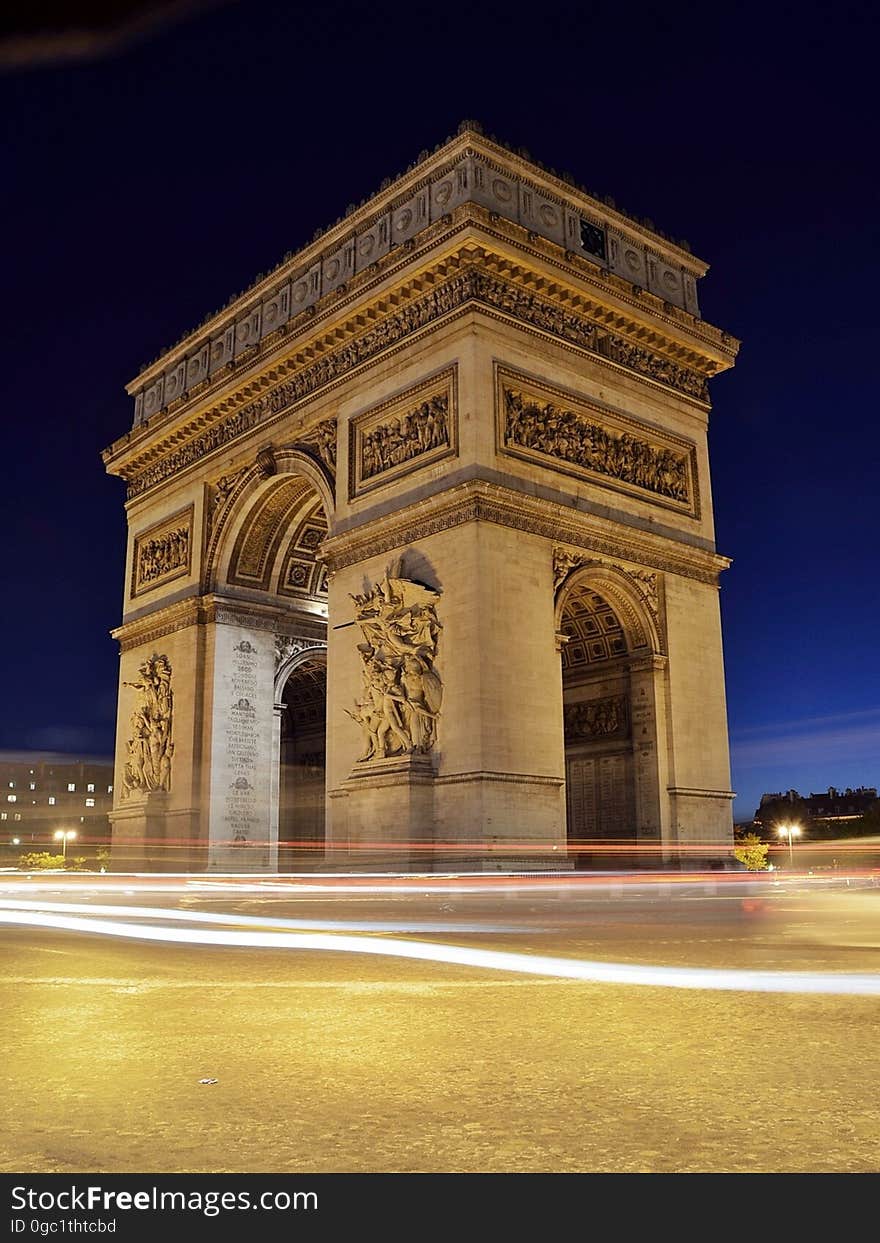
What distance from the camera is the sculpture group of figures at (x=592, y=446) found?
22.8 meters

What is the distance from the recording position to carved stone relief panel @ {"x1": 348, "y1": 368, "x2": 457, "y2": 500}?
2258cm

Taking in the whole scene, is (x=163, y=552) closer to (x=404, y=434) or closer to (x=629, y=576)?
(x=404, y=434)

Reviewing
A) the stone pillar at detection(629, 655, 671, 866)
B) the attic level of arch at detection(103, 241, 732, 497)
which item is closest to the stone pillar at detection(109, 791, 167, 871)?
the attic level of arch at detection(103, 241, 732, 497)

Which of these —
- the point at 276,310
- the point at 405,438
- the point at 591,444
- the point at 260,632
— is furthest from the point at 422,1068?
the point at 260,632

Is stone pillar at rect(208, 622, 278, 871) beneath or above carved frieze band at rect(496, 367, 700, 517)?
beneath

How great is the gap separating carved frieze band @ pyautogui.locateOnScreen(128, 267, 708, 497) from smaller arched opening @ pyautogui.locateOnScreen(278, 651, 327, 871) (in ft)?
23.1

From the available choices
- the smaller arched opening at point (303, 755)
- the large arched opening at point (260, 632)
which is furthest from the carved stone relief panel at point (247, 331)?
the smaller arched opening at point (303, 755)

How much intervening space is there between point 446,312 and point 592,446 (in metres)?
4.09

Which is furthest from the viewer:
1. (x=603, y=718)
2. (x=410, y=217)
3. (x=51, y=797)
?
(x=51, y=797)

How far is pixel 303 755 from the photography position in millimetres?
34344

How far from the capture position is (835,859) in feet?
195

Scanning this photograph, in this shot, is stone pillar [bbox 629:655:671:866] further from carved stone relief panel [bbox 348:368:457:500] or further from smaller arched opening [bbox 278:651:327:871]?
smaller arched opening [bbox 278:651:327:871]
